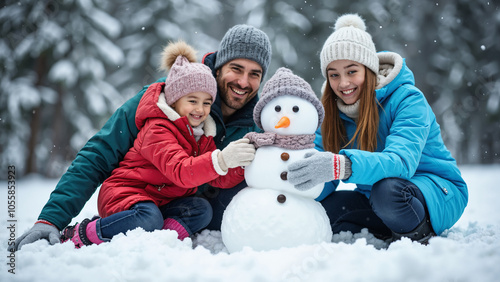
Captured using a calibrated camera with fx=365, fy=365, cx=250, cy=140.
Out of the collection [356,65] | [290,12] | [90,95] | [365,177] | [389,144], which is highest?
[290,12]

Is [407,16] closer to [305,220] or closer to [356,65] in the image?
[356,65]

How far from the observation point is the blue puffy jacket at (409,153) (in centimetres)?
204

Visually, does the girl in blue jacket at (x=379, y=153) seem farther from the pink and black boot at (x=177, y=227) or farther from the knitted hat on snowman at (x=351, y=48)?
A: the pink and black boot at (x=177, y=227)

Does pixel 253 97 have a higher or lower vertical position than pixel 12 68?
lower

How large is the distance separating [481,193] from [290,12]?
23.6 ft

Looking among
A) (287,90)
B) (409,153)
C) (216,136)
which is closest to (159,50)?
(216,136)

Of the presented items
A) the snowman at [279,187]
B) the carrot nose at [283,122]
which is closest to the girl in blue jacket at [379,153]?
the snowman at [279,187]

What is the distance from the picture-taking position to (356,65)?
2482mm

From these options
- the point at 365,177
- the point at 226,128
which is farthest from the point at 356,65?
the point at 226,128

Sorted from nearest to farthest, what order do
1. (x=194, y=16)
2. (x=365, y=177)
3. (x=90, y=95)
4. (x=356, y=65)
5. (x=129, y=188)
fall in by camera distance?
(x=365, y=177)
(x=129, y=188)
(x=356, y=65)
(x=90, y=95)
(x=194, y=16)

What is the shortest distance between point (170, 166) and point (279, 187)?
66 centimetres

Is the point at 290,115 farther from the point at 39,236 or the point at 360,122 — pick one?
the point at 39,236

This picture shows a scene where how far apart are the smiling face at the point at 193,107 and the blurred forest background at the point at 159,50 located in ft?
21.0

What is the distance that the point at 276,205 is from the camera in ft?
6.21
